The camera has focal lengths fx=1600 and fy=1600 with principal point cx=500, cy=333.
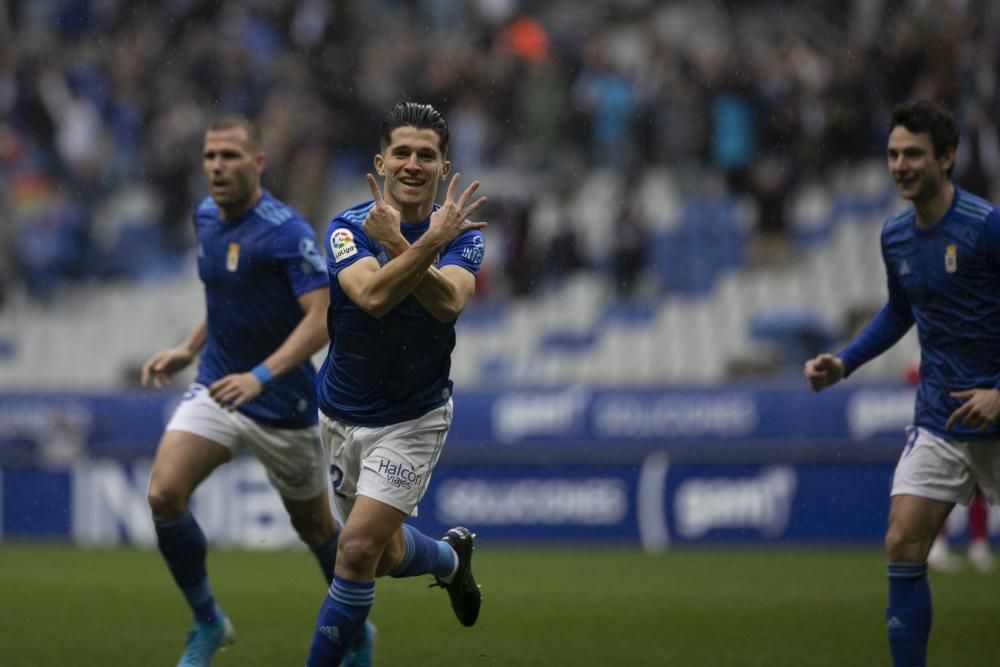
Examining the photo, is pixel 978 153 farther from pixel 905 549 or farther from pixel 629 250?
pixel 905 549

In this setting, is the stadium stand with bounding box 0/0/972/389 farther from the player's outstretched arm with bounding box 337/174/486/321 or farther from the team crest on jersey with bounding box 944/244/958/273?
the player's outstretched arm with bounding box 337/174/486/321

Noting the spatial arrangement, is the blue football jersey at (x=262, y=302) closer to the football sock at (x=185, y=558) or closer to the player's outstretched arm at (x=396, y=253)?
the football sock at (x=185, y=558)

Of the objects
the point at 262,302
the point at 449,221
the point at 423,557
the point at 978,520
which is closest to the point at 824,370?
the point at 423,557

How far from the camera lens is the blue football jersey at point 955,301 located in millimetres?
6840

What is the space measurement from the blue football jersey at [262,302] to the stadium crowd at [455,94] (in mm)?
10542

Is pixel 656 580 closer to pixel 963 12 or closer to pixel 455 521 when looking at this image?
pixel 455 521

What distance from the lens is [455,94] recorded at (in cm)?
1966

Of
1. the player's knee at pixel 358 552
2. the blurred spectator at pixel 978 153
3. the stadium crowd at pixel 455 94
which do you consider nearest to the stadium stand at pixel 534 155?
the stadium crowd at pixel 455 94

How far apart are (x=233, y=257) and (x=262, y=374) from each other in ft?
2.63

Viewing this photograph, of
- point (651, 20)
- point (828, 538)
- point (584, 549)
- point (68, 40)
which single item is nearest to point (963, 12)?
point (651, 20)

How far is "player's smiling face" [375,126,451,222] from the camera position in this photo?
20.9 feet

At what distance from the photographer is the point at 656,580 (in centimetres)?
1241

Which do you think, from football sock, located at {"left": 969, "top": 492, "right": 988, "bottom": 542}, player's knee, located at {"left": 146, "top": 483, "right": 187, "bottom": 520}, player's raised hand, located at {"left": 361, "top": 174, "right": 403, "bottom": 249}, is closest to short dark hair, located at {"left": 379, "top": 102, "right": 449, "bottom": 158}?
player's raised hand, located at {"left": 361, "top": 174, "right": 403, "bottom": 249}

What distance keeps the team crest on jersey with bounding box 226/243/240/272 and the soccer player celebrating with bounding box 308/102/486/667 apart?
139 centimetres
